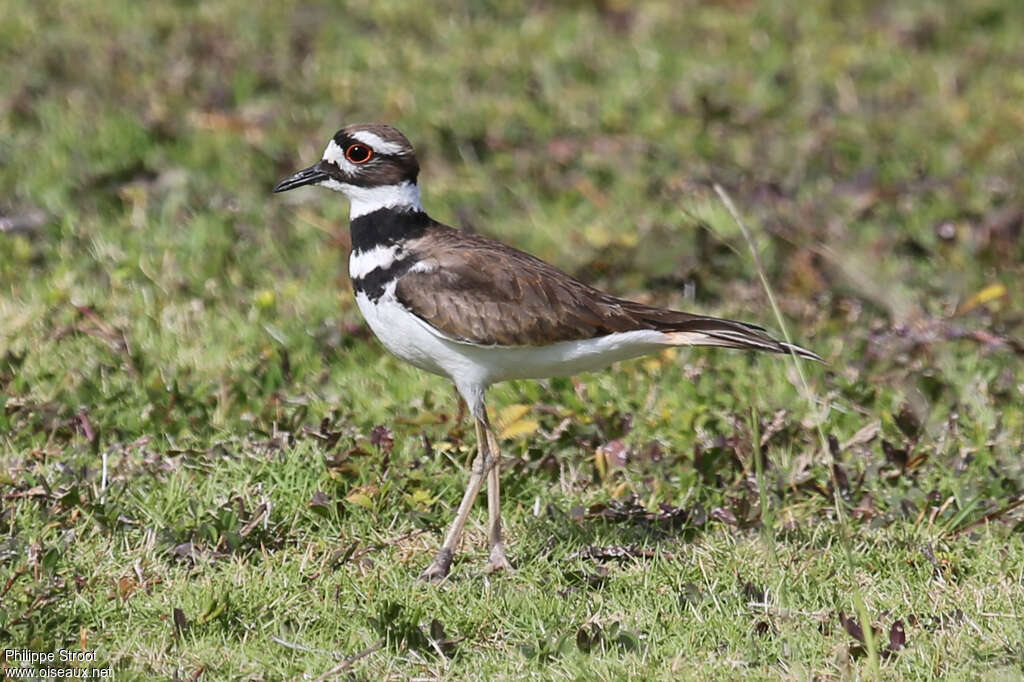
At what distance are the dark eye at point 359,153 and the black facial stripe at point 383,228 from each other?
0.21 meters

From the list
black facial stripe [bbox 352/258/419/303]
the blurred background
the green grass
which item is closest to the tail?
the green grass

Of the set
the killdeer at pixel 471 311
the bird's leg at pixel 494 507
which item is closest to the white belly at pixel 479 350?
the killdeer at pixel 471 311

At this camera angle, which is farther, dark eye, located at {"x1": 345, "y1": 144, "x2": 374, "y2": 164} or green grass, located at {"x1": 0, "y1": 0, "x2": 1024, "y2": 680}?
dark eye, located at {"x1": 345, "y1": 144, "x2": 374, "y2": 164}

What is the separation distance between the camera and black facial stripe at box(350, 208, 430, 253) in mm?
6008

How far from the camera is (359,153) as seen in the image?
6082 millimetres

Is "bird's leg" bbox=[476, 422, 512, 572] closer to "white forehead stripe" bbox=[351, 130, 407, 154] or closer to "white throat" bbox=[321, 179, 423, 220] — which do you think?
"white throat" bbox=[321, 179, 423, 220]

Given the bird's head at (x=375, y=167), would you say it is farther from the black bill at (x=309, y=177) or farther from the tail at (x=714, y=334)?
the tail at (x=714, y=334)

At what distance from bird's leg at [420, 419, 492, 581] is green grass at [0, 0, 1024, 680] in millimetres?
94

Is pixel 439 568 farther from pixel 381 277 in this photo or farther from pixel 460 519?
pixel 381 277

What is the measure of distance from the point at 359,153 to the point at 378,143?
0.33 feet

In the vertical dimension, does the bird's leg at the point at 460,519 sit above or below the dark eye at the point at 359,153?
below

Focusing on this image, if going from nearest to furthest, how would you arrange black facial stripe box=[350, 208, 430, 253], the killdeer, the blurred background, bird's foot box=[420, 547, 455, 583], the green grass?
the green grass, bird's foot box=[420, 547, 455, 583], the killdeer, black facial stripe box=[350, 208, 430, 253], the blurred background

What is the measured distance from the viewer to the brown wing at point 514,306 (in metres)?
5.71

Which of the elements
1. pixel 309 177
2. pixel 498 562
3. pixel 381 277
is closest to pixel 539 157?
pixel 309 177
